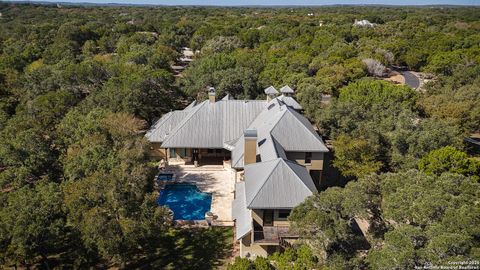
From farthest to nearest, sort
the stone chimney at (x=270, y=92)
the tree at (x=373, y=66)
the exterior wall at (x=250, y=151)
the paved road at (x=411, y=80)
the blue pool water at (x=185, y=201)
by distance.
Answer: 1. the paved road at (x=411, y=80)
2. the tree at (x=373, y=66)
3. the stone chimney at (x=270, y=92)
4. the blue pool water at (x=185, y=201)
5. the exterior wall at (x=250, y=151)

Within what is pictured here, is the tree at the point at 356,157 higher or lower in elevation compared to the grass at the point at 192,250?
higher

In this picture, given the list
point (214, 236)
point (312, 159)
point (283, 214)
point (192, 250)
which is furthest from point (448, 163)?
point (192, 250)

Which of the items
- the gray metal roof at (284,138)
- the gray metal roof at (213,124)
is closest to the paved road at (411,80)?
the gray metal roof at (213,124)

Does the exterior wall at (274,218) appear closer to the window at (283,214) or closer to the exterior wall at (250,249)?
the window at (283,214)

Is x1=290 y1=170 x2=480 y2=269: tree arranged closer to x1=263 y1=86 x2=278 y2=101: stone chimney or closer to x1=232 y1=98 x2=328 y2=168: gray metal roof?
x1=232 y1=98 x2=328 y2=168: gray metal roof

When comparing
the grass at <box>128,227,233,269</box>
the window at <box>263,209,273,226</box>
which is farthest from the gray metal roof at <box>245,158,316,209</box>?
the grass at <box>128,227,233,269</box>

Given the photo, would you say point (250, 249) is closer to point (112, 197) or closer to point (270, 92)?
point (112, 197)

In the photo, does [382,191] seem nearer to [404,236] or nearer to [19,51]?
[404,236]
